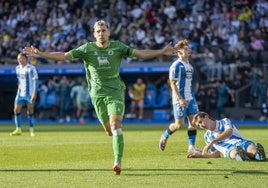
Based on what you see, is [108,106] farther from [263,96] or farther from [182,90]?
[263,96]

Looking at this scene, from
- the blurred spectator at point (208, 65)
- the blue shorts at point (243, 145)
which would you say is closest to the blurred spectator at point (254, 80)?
the blurred spectator at point (208, 65)

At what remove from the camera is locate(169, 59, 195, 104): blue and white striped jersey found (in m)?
16.6

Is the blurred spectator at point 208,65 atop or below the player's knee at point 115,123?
atop

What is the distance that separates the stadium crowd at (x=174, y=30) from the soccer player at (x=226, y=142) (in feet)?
66.8

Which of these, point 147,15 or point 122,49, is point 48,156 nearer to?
point 122,49

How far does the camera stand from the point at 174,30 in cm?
3775

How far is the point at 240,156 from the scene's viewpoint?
558 inches

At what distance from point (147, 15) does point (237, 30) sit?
5093 millimetres

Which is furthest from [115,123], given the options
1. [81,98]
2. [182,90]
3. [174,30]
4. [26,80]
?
[174,30]

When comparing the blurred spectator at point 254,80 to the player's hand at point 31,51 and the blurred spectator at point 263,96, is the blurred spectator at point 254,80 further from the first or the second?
the player's hand at point 31,51

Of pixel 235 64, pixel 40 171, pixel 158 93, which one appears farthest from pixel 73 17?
pixel 40 171

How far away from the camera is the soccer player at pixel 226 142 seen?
14211 millimetres

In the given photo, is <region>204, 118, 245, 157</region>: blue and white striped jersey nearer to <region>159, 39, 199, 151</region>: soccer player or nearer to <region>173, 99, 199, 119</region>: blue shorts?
<region>159, 39, 199, 151</region>: soccer player

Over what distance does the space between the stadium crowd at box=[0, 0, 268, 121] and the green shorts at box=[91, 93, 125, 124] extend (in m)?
21.9
